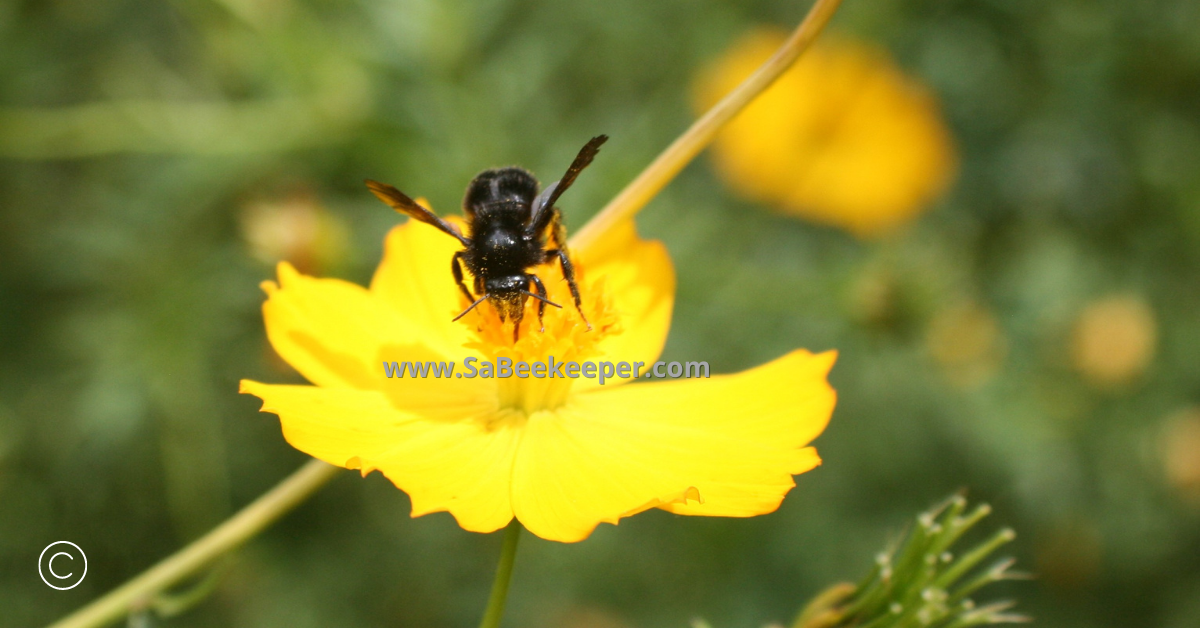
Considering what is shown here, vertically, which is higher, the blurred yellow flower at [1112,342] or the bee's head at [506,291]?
the blurred yellow flower at [1112,342]

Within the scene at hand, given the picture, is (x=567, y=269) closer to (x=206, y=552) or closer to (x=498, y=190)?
(x=498, y=190)

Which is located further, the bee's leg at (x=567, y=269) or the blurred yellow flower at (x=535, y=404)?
the bee's leg at (x=567, y=269)

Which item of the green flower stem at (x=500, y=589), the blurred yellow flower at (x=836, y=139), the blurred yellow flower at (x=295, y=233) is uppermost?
the blurred yellow flower at (x=836, y=139)

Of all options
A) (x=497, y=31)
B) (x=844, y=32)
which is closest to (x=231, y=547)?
(x=497, y=31)

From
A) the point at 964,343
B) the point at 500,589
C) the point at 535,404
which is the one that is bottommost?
the point at 500,589

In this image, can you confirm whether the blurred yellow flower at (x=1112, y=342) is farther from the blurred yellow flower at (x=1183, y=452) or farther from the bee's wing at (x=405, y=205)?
the bee's wing at (x=405, y=205)

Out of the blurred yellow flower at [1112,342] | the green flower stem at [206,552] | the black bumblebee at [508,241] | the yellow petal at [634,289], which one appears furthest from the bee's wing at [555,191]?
the blurred yellow flower at [1112,342]

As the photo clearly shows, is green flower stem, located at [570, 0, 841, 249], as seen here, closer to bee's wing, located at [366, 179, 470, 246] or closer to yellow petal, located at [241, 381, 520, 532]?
bee's wing, located at [366, 179, 470, 246]

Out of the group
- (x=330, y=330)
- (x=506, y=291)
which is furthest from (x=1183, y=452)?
(x=330, y=330)

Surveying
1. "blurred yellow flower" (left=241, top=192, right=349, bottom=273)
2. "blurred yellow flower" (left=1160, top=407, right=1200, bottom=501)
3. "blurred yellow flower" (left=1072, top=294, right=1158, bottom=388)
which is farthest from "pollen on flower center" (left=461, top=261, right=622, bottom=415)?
"blurred yellow flower" (left=1160, top=407, right=1200, bottom=501)
